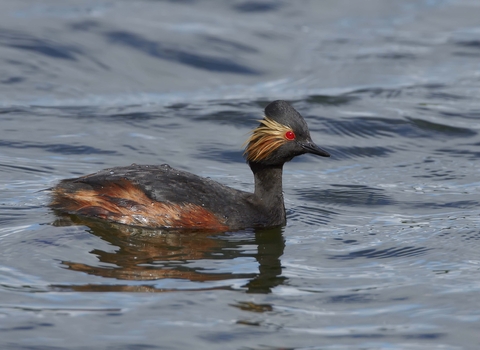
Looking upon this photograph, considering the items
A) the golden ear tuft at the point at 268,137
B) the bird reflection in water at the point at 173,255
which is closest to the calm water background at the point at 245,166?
the bird reflection in water at the point at 173,255

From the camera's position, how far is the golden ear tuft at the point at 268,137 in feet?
31.6

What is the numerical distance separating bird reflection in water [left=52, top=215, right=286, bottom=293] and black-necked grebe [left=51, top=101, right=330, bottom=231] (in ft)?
0.40

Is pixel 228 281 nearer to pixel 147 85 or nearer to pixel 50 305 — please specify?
pixel 50 305

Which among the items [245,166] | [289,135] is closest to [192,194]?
[289,135]

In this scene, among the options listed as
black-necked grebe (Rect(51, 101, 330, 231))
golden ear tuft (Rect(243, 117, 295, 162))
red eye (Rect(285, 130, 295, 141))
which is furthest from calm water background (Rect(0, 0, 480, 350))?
red eye (Rect(285, 130, 295, 141))

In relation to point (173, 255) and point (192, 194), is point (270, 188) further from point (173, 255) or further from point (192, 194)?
point (173, 255)

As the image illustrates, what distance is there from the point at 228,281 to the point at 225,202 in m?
1.86

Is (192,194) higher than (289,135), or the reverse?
(289,135)

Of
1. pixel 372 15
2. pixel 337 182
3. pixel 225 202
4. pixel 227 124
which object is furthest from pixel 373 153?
pixel 372 15

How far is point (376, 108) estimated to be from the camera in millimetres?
15594

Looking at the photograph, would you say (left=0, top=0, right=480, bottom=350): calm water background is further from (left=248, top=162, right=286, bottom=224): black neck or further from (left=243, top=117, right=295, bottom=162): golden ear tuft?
(left=243, top=117, right=295, bottom=162): golden ear tuft

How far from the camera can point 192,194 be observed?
30.8ft

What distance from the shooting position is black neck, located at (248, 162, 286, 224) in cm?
989

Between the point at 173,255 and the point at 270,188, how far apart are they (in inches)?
73.3
